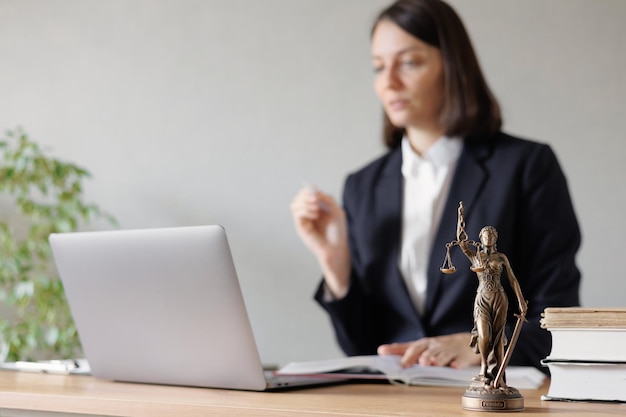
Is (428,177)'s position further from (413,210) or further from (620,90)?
(620,90)

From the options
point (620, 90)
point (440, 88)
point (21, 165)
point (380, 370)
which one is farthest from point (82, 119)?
point (380, 370)

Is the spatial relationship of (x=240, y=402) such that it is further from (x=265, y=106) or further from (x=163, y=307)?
(x=265, y=106)

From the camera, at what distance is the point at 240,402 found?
1.14 m

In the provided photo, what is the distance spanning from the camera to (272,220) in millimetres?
3311

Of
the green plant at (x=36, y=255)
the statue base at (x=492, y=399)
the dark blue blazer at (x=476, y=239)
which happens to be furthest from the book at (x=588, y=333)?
the green plant at (x=36, y=255)

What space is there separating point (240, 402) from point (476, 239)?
1.05m

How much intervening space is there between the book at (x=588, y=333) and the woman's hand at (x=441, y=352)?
1.64 feet

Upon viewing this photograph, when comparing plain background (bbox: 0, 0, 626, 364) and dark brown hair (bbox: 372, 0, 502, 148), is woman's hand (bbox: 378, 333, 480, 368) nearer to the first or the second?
dark brown hair (bbox: 372, 0, 502, 148)

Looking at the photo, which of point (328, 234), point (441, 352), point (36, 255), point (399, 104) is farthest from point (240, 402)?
point (36, 255)

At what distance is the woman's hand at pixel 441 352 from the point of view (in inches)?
62.5

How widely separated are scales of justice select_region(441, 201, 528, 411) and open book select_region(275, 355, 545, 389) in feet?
1.22

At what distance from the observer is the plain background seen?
2924 millimetres

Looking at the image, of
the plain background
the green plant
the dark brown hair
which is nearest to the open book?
the dark brown hair

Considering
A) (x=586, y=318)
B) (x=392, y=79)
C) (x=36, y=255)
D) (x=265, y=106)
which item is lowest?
(x=36, y=255)
